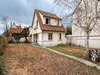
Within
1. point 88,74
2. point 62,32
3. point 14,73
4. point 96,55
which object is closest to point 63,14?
point 96,55

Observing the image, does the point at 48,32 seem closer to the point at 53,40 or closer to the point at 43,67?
the point at 53,40

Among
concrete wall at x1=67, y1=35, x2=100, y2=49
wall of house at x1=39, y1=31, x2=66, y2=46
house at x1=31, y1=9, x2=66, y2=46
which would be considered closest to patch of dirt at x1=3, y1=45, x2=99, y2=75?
wall of house at x1=39, y1=31, x2=66, y2=46

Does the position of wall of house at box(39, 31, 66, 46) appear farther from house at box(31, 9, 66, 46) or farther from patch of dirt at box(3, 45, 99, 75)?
patch of dirt at box(3, 45, 99, 75)

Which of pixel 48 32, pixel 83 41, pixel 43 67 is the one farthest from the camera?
pixel 48 32

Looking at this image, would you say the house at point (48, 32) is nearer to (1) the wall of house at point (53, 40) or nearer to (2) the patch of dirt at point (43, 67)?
(1) the wall of house at point (53, 40)

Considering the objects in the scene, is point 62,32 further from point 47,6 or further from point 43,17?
point 47,6

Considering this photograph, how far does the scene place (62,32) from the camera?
13852 millimetres

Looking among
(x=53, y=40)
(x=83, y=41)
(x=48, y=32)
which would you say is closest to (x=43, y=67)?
(x=48, y=32)

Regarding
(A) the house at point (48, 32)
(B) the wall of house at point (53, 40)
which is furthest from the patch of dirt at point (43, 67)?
(A) the house at point (48, 32)

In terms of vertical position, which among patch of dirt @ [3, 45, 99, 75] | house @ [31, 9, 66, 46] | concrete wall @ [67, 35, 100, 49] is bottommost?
patch of dirt @ [3, 45, 99, 75]

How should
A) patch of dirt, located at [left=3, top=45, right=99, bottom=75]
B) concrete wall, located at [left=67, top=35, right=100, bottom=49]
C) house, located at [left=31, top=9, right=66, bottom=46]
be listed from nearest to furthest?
patch of dirt, located at [left=3, top=45, right=99, bottom=75]
concrete wall, located at [left=67, top=35, right=100, bottom=49]
house, located at [left=31, top=9, right=66, bottom=46]

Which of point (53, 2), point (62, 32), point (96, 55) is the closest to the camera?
point (96, 55)

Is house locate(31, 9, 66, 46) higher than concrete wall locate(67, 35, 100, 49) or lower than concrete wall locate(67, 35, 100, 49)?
higher

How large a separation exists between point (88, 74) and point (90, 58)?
243cm
